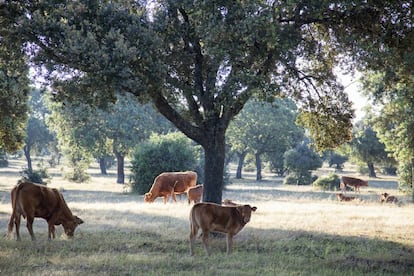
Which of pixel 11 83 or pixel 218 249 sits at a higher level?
pixel 11 83

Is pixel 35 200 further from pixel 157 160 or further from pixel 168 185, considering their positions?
pixel 157 160

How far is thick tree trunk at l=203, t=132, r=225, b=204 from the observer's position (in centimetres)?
1425

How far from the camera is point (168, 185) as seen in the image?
87.1 ft

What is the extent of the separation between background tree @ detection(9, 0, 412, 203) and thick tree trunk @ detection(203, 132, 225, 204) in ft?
0.10

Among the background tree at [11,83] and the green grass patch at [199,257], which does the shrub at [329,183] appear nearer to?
the background tree at [11,83]

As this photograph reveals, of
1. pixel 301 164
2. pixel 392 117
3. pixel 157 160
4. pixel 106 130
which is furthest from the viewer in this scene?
pixel 301 164

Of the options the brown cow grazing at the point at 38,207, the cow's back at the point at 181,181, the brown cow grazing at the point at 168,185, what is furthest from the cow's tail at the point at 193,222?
the cow's back at the point at 181,181

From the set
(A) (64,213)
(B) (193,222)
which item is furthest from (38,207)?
(B) (193,222)

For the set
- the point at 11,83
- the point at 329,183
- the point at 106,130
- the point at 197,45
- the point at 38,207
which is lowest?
the point at 329,183

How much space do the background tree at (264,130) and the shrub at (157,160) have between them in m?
23.7

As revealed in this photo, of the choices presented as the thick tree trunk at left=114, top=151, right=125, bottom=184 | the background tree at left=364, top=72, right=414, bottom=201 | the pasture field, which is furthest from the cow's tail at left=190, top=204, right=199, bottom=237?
the thick tree trunk at left=114, top=151, right=125, bottom=184

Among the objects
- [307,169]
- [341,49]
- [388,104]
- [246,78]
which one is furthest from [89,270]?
[307,169]

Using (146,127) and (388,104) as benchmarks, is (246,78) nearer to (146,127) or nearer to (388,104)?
(388,104)

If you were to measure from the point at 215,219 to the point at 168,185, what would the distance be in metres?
15.5
